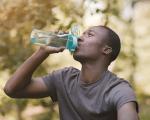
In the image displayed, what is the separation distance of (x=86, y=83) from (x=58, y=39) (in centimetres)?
34

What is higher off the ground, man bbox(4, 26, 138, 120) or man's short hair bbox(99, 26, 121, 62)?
man's short hair bbox(99, 26, 121, 62)

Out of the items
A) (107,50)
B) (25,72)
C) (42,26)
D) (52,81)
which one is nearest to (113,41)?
(107,50)

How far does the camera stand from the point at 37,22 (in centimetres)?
626

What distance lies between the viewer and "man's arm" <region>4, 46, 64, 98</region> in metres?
4.24

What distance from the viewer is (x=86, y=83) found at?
423 centimetres

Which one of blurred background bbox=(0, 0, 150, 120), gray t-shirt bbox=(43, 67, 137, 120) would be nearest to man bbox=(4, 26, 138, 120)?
gray t-shirt bbox=(43, 67, 137, 120)

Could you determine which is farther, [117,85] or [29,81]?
[29,81]

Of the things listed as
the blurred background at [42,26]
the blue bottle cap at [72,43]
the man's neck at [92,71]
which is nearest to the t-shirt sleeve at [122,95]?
the man's neck at [92,71]

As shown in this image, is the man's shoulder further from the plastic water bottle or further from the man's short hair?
the plastic water bottle

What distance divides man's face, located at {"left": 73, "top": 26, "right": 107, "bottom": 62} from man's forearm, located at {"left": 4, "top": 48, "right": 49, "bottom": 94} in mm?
225

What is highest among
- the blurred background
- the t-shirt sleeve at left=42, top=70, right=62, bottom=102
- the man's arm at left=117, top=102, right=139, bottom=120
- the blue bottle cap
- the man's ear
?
the blue bottle cap

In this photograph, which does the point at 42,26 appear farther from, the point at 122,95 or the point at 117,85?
the point at 122,95

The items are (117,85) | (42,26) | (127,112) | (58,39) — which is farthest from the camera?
(42,26)

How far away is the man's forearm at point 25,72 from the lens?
167 inches
